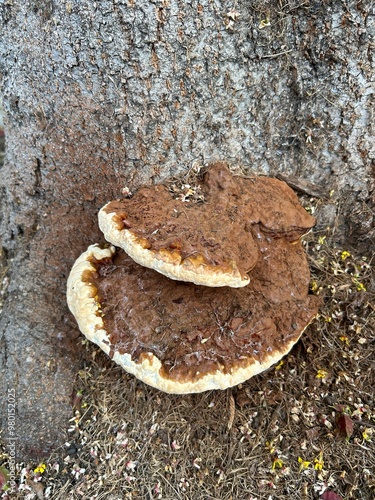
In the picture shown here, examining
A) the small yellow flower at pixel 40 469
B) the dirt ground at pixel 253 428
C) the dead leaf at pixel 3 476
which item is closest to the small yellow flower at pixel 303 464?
the dirt ground at pixel 253 428

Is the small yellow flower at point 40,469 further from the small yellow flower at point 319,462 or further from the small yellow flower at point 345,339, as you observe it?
the small yellow flower at point 345,339

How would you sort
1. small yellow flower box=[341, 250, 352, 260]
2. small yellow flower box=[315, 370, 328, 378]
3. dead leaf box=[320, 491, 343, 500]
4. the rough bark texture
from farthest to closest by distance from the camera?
small yellow flower box=[341, 250, 352, 260] → small yellow flower box=[315, 370, 328, 378] → dead leaf box=[320, 491, 343, 500] → the rough bark texture

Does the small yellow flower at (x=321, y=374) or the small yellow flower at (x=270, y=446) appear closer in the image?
the small yellow flower at (x=270, y=446)

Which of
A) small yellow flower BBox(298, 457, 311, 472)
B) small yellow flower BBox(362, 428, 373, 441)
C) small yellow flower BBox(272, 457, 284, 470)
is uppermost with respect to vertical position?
small yellow flower BBox(362, 428, 373, 441)

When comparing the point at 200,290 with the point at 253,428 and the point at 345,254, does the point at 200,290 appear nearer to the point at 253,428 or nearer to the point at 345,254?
the point at 253,428

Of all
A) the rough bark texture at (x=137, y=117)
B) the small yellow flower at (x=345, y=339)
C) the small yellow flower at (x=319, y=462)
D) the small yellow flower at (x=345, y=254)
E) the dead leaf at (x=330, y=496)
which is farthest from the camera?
the small yellow flower at (x=345, y=254)

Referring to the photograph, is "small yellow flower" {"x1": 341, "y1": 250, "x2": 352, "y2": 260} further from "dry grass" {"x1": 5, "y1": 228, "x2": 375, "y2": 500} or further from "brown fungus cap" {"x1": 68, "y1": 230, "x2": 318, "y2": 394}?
"brown fungus cap" {"x1": 68, "y1": 230, "x2": 318, "y2": 394}

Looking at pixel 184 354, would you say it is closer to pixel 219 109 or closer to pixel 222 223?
pixel 222 223

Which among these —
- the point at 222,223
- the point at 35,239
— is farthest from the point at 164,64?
the point at 35,239

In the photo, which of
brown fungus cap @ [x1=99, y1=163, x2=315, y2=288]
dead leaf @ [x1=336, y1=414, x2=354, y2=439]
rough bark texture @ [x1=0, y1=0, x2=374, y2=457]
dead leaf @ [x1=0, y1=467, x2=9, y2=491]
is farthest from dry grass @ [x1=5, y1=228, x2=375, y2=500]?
brown fungus cap @ [x1=99, y1=163, x2=315, y2=288]
